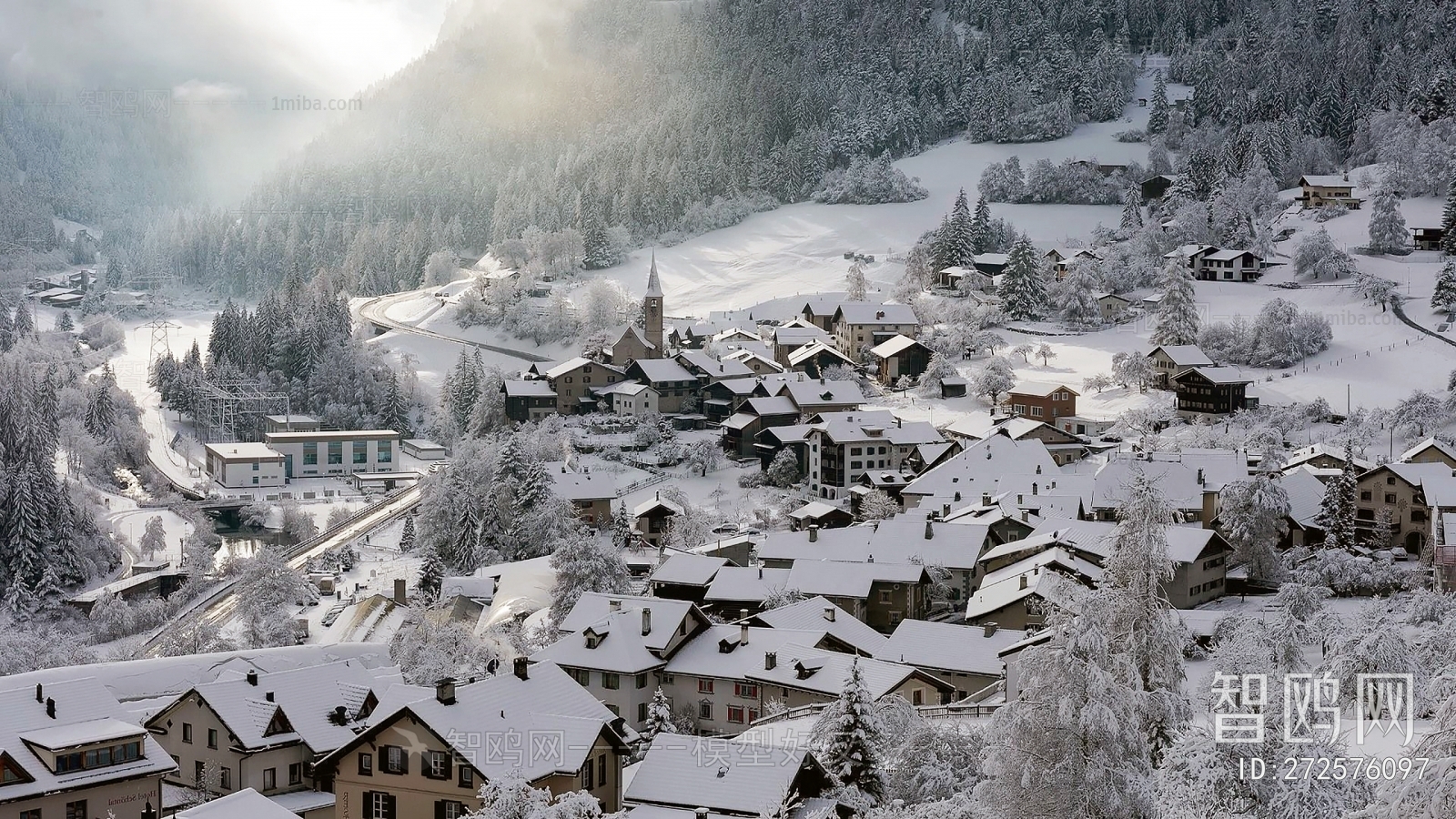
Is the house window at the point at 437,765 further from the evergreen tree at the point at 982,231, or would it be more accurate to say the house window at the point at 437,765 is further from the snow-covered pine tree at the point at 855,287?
the evergreen tree at the point at 982,231

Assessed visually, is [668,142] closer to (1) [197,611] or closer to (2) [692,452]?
(2) [692,452]

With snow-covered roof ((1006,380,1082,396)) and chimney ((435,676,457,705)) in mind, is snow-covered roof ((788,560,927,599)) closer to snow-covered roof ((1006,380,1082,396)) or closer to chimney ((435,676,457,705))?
chimney ((435,676,457,705))

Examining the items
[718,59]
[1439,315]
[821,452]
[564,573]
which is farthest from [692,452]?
[718,59]

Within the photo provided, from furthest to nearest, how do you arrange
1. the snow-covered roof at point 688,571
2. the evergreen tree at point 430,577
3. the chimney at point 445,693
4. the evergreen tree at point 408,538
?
the evergreen tree at point 408,538, the evergreen tree at point 430,577, the snow-covered roof at point 688,571, the chimney at point 445,693

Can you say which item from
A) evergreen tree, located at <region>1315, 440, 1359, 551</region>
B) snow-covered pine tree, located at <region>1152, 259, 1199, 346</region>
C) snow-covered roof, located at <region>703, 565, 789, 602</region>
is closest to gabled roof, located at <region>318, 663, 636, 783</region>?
snow-covered roof, located at <region>703, 565, 789, 602</region>

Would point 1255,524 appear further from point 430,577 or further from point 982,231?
point 982,231

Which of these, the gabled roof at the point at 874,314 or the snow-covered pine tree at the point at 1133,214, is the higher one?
the snow-covered pine tree at the point at 1133,214

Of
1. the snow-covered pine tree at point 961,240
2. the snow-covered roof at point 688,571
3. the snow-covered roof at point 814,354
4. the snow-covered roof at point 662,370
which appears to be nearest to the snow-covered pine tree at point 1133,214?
the snow-covered pine tree at point 961,240
